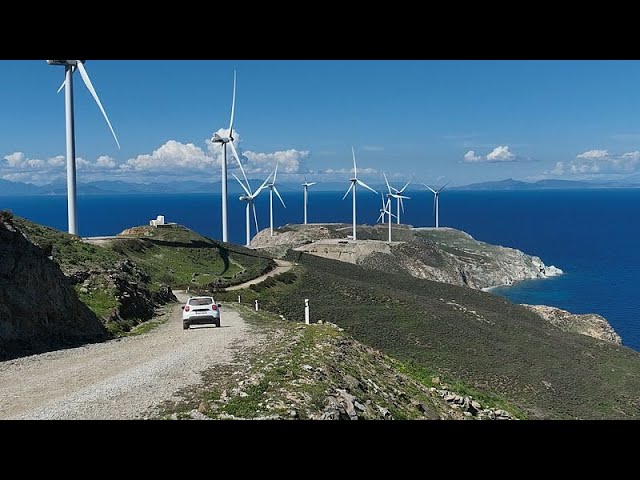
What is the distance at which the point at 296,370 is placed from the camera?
16109 mm

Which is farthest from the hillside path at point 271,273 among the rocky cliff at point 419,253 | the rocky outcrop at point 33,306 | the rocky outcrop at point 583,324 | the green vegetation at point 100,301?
the rocky outcrop at point 583,324

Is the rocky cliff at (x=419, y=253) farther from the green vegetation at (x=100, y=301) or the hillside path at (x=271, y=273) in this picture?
the green vegetation at (x=100, y=301)

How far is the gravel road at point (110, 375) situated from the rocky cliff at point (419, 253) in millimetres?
74123

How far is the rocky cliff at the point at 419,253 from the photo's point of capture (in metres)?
109

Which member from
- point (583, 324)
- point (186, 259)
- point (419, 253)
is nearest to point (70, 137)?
point (186, 259)

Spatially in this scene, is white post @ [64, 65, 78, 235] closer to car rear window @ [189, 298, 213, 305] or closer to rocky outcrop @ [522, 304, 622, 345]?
car rear window @ [189, 298, 213, 305]

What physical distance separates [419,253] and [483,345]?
7568cm

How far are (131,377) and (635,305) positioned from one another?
107530 millimetres

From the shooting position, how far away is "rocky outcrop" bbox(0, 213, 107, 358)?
18797mm

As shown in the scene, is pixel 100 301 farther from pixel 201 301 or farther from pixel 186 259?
pixel 186 259

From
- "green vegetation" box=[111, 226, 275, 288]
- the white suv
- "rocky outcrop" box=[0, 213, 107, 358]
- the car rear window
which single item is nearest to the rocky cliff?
"green vegetation" box=[111, 226, 275, 288]

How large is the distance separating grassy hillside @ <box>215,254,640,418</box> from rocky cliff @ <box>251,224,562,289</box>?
38519mm

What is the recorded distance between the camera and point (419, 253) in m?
121
